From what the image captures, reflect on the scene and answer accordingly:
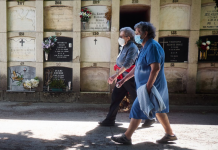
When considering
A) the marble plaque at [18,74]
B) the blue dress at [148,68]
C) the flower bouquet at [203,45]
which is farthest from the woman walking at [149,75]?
the marble plaque at [18,74]

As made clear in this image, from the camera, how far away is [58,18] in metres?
5.88

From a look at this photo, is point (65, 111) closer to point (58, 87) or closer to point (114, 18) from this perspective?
point (58, 87)

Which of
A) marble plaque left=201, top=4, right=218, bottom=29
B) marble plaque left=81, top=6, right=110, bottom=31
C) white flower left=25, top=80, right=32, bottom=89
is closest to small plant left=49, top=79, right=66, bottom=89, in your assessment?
white flower left=25, top=80, right=32, bottom=89

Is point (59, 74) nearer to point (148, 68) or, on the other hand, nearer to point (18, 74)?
point (18, 74)

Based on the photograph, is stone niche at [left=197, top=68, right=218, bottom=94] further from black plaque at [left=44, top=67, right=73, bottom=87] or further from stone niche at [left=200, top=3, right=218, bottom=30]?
black plaque at [left=44, top=67, right=73, bottom=87]

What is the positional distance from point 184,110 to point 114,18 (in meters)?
2.63

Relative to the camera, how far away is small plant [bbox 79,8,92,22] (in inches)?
219

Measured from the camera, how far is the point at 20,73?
19.6 feet

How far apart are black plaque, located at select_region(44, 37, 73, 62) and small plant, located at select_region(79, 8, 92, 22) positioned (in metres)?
0.61

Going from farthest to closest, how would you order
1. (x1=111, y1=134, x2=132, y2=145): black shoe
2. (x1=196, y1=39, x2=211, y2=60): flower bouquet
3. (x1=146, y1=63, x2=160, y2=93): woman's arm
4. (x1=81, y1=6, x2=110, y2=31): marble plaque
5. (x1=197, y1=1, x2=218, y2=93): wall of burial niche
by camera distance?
(x1=81, y1=6, x2=110, y2=31): marble plaque, (x1=197, y1=1, x2=218, y2=93): wall of burial niche, (x1=196, y1=39, x2=211, y2=60): flower bouquet, (x1=111, y1=134, x2=132, y2=145): black shoe, (x1=146, y1=63, x2=160, y2=93): woman's arm

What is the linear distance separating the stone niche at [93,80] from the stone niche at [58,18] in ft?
3.75

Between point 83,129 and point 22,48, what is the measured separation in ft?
10.6

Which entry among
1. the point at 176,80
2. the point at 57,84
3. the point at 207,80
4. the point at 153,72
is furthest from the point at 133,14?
the point at 153,72

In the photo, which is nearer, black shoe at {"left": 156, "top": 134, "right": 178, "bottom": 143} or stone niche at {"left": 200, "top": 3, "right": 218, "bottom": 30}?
black shoe at {"left": 156, "top": 134, "right": 178, "bottom": 143}
